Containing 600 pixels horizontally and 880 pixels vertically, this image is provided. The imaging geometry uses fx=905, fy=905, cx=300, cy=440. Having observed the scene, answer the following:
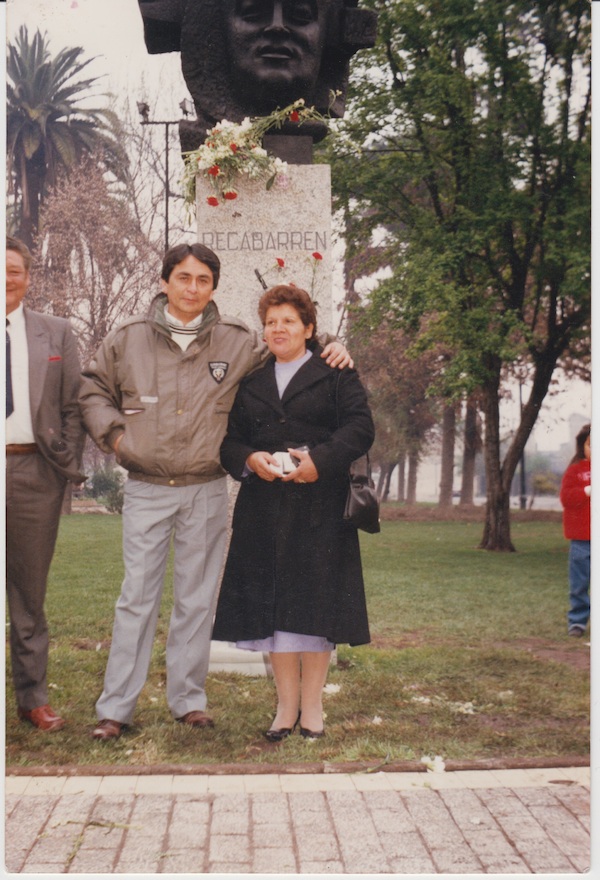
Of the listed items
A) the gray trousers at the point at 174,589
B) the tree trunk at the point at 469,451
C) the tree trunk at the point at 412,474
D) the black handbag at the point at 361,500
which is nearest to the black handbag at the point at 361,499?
the black handbag at the point at 361,500

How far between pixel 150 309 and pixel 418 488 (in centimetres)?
259

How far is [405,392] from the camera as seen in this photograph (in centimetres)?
675

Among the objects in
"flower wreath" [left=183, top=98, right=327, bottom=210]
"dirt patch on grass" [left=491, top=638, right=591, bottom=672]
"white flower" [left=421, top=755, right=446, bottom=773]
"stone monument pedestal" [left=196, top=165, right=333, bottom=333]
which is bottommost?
"dirt patch on grass" [left=491, top=638, right=591, bottom=672]

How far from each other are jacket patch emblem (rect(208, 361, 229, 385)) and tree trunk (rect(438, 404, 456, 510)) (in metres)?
3.06

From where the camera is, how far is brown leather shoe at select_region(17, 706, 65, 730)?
4078mm

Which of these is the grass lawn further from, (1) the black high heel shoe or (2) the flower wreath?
(2) the flower wreath

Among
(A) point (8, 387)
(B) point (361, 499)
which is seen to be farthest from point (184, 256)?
(B) point (361, 499)

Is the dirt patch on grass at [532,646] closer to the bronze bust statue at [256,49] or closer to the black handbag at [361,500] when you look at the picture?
the black handbag at [361,500]

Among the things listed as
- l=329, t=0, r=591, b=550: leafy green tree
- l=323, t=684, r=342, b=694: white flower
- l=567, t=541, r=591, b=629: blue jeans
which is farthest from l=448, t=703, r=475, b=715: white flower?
l=567, t=541, r=591, b=629: blue jeans

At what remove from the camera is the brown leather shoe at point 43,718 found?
408 cm

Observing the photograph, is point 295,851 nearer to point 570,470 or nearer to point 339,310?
→ point 570,470

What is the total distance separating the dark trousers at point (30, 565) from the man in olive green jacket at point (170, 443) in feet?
1.10

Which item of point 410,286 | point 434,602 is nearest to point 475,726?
point 434,602

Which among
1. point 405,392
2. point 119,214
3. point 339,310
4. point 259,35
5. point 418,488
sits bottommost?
point 418,488
